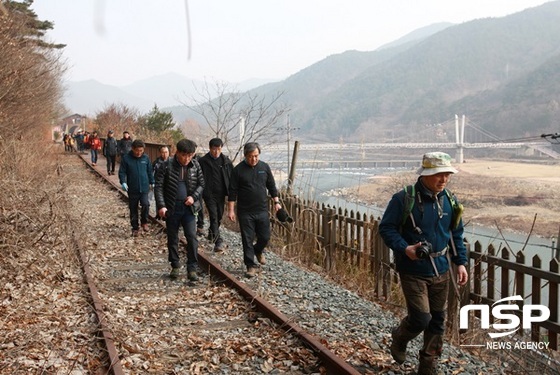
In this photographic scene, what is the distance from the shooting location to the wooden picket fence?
6113mm

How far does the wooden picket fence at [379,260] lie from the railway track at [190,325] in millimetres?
1579

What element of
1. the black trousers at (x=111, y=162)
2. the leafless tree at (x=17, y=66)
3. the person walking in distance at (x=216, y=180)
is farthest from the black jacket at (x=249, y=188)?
the black trousers at (x=111, y=162)

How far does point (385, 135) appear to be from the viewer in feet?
524

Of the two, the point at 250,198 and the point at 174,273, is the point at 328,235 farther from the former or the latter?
the point at 174,273

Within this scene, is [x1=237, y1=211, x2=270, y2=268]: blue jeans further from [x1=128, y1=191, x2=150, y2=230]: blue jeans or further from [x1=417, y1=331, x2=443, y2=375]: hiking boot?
[x1=417, y1=331, x2=443, y2=375]: hiking boot

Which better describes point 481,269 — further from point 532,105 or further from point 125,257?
point 532,105

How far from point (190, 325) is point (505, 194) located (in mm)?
54469

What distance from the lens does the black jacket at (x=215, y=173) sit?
388 inches

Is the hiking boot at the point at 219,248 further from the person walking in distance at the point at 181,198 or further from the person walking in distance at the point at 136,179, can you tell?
the person walking in distance at the point at 136,179

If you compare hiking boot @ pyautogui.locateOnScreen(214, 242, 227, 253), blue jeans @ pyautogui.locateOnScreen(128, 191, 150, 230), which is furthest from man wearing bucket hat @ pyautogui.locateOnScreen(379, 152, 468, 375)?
blue jeans @ pyautogui.locateOnScreen(128, 191, 150, 230)

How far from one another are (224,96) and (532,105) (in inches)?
4807

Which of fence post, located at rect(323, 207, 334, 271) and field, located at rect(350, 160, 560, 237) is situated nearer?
fence post, located at rect(323, 207, 334, 271)

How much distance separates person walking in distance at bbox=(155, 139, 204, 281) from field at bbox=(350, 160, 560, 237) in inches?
1129

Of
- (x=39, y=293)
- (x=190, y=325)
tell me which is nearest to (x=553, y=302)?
(x=190, y=325)
